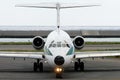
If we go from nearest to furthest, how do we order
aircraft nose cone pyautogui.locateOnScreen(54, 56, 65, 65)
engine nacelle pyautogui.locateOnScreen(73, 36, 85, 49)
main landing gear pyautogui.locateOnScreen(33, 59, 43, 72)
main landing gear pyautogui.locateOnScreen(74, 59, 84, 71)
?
aircraft nose cone pyautogui.locateOnScreen(54, 56, 65, 65) < main landing gear pyautogui.locateOnScreen(33, 59, 43, 72) < main landing gear pyautogui.locateOnScreen(74, 59, 84, 71) < engine nacelle pyautogui.locateOnScreen(73, 36, 85, 49)

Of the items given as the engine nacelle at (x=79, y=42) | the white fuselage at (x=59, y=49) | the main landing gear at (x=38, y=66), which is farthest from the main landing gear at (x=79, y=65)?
the white fuselage at (x=59, y=49)

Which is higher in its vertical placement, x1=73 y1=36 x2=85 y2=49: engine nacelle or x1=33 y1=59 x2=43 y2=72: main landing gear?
x1=73 y1=36 x2=85 y2=49: engine nacelle

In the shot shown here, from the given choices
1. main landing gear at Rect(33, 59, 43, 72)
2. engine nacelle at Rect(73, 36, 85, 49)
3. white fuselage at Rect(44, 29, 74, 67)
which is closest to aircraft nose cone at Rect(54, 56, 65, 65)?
white fuselage at Rect(44, 29, 74, 67)

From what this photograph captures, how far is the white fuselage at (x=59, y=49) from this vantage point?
21.5 meters

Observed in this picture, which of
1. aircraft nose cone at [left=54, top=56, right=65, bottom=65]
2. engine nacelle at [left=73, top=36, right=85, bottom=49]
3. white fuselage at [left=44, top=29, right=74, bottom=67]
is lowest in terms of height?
aircraft nose cone at [left=54, top=56, right=65, bottom=65]

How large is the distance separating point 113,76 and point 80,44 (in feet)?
15.1

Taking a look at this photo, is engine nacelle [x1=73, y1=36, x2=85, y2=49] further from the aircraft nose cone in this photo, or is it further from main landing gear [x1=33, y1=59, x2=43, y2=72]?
the aircraft nose cone

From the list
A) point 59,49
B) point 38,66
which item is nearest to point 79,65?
point 38,66

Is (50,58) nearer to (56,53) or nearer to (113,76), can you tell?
(56,53)

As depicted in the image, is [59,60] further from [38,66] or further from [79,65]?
[79,65]

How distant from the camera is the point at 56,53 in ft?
70.6

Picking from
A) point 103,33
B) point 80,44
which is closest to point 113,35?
point 103,33

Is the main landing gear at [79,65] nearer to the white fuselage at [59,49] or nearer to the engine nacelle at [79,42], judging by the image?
the engine nacelle at [79,42]

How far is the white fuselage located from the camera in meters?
21.5
